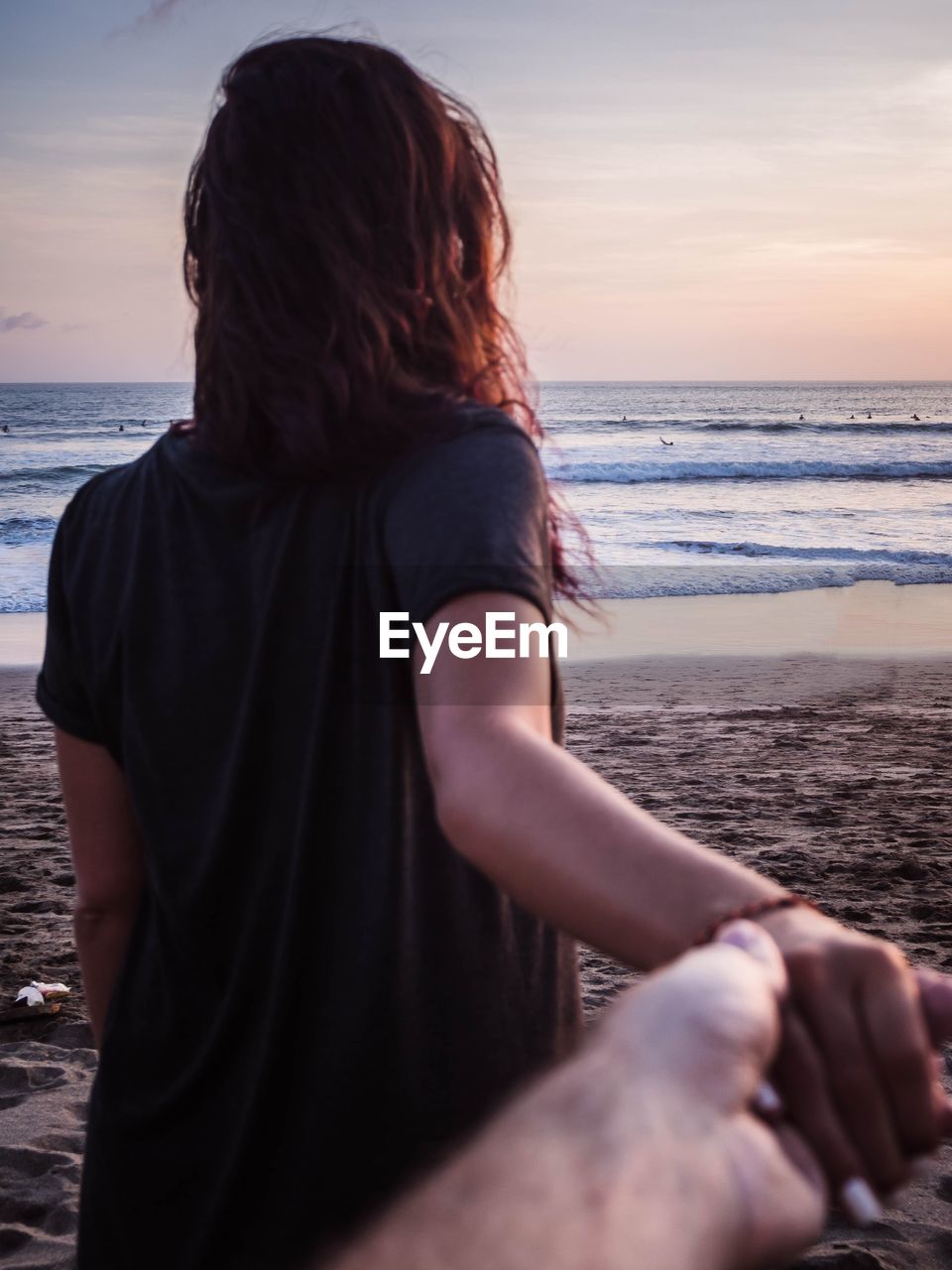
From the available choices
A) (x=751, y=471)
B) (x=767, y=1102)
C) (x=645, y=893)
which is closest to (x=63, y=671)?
(x=645, y=893)

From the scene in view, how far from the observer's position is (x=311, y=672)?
1120 millimetres

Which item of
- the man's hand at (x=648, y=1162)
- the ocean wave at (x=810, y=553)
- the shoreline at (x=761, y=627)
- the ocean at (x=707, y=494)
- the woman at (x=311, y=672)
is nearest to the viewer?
the man's hand at (x=648, y=1162)

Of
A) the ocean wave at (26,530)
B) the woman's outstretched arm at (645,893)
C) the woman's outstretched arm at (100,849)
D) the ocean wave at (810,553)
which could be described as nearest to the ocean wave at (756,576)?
the ocean wave at (810,553)

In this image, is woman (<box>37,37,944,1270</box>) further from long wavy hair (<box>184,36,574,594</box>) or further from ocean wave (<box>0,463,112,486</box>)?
ocean wave (<box>0,463,112,486</box>)

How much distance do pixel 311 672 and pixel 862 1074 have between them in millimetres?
646

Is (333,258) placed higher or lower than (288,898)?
higher

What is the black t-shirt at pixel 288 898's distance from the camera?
3.57 ft

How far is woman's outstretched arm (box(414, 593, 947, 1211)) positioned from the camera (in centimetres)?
66

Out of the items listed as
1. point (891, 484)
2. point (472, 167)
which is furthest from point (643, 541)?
point (472, 167)

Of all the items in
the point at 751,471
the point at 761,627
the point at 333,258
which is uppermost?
the point at 751,471

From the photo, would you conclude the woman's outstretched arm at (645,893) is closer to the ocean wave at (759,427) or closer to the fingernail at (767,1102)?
the fingernail at (767,1102)

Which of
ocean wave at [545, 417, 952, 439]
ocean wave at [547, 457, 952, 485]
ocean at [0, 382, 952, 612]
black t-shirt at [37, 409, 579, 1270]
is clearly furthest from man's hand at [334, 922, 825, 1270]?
ocean wave at [545, 417, 952, 439]

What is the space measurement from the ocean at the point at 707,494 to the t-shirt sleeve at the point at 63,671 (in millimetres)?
1969

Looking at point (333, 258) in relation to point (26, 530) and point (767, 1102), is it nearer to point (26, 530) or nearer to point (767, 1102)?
point (767, 1102)
